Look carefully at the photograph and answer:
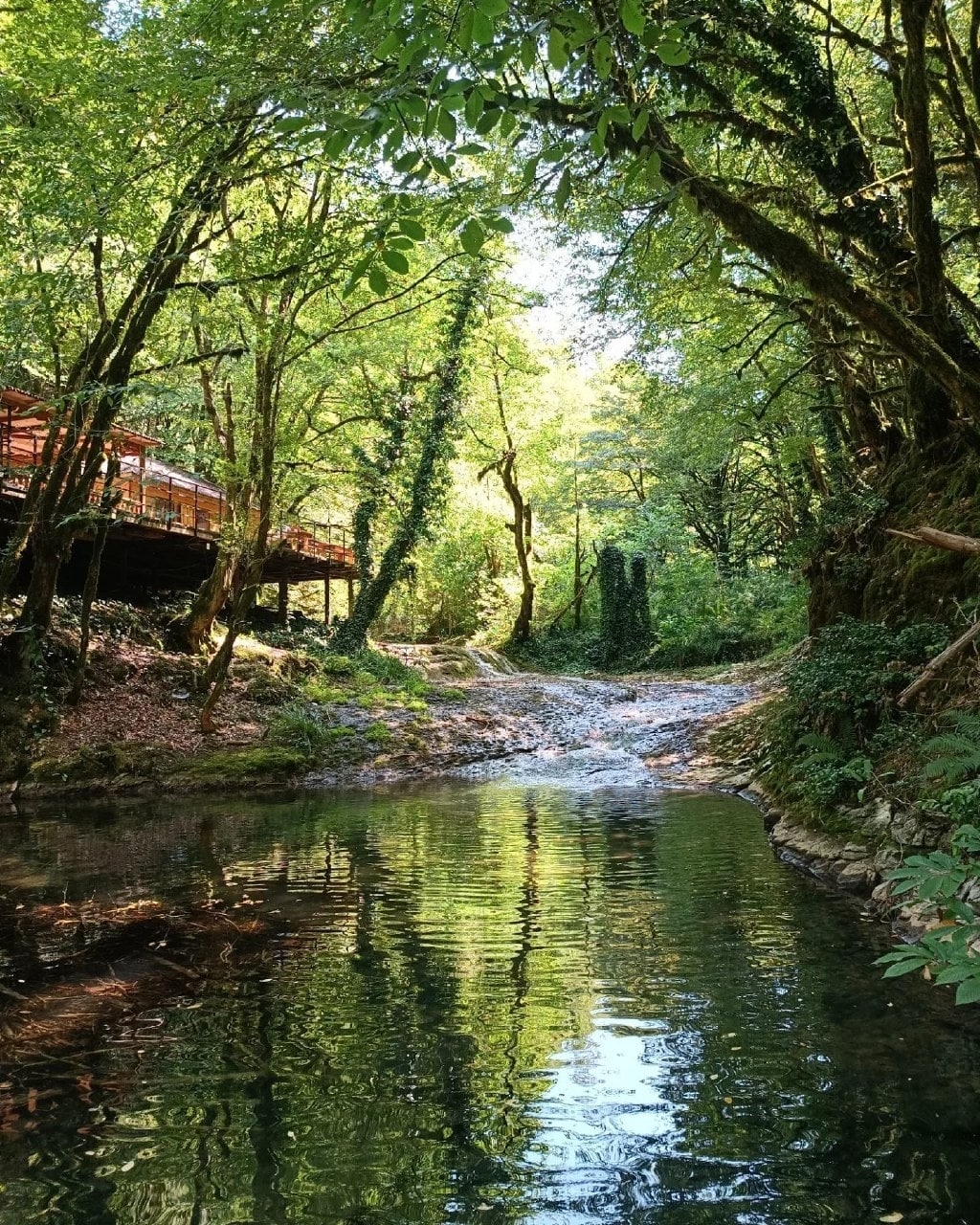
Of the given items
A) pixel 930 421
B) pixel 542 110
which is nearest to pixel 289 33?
pixel 542 110

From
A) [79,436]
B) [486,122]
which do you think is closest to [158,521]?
[79,436]

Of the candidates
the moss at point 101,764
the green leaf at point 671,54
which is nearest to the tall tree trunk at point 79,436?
the moss at point 101,764

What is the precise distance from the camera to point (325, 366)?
16.3m

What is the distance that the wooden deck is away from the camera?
1578 cm

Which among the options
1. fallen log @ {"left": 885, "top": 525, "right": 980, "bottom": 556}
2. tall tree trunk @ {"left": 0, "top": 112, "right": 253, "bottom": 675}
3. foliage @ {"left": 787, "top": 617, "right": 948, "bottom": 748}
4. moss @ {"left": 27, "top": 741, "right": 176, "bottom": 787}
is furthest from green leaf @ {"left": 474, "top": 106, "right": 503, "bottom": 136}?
moss @ {"left": 27, "top": 741, "right": 176, "bottom": 787}

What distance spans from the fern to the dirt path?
747 centimetres

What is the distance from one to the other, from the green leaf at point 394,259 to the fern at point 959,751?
4.93 metres

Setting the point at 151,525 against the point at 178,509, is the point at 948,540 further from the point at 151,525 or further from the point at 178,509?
the point at 178,509

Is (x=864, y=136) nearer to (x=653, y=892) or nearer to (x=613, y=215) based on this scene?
(x=613, y=215)

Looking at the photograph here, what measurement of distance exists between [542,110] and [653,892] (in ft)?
21.4

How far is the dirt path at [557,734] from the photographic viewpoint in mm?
14719

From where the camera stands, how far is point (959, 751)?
5961mm

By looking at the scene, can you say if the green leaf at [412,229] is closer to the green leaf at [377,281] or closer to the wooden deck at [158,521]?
the green leaf at [377,281]

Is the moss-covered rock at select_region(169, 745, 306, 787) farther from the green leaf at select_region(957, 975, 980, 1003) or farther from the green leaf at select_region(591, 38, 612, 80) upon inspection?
the green leaf at select_region(591, 38, 612, 80)
